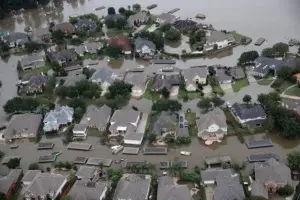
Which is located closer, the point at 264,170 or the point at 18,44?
the point at 264,170

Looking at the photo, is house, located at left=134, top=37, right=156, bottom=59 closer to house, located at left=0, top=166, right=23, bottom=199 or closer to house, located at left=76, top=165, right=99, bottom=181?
Answer: house, located at left=76, top=165, right=99, bottom=181

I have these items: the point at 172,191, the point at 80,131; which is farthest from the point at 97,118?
the point at 172,191

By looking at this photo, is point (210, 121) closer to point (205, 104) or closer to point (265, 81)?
point (205, 104)

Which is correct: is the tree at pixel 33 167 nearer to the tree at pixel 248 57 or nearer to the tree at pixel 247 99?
the tree at pixel 247 99

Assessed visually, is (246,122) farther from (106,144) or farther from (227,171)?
(106,144)

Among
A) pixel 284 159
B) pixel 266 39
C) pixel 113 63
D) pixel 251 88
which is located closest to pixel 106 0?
pixel 113 63

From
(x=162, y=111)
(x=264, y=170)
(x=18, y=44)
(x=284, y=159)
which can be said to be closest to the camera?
(x=264, y=170)

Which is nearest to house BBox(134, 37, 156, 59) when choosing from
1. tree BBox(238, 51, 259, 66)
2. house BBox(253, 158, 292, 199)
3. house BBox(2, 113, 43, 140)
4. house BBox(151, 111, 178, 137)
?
tree BBox(238, 51, 259, 66)
